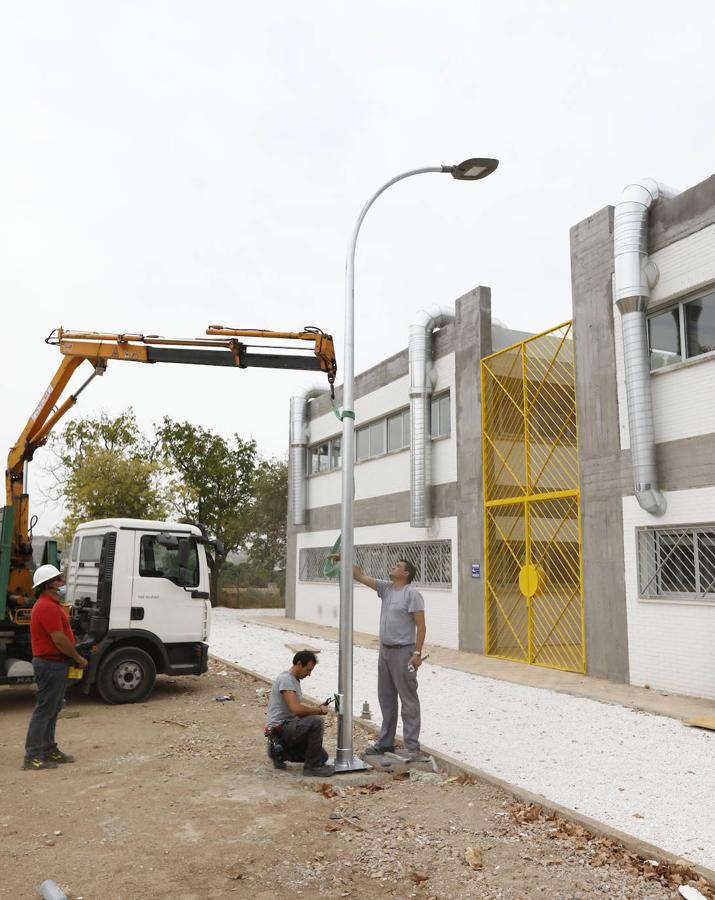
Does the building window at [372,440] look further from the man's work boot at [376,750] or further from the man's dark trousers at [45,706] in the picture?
the man's dark trousers at [45,706]

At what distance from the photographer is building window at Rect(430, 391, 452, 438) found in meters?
18.4

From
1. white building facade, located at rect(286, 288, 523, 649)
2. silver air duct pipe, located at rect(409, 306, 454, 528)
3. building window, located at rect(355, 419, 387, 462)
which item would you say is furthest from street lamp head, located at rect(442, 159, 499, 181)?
building window, located at rect(355, 419, 387, 462)

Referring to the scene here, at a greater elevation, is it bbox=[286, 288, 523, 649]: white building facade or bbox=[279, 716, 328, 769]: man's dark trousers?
bbox=[286, 288, 523, 649]: white building facade

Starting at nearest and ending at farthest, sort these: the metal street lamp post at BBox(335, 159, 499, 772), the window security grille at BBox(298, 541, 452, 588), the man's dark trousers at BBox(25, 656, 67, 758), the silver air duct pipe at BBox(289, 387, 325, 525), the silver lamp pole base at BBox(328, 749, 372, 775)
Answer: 1. the silver lamp pole base at BBox(328, 749, 372, 775)
2. the metal street lamp post at BBox(335, 159, 499, 772)
3. the man's dark trousers at BBox(25, 656, 67, 758)
4. the window security grille at BBox(298, 541, 452, 588)
5. the silver air duct pipe at BBox(289, 387, 325, 525)

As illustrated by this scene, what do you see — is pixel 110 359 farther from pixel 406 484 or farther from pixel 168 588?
pixel 406 484

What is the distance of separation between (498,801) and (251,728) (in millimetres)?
3680

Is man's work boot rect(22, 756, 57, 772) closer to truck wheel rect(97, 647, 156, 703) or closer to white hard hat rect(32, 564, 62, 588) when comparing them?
white hard hat rect(32, 564, 62, 588)

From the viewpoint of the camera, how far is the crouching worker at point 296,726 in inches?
266

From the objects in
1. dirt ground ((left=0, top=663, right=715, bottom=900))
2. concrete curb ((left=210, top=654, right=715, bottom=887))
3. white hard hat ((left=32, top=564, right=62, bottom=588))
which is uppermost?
white hard hat ((left=32, top=564, right=62, bottom=588))

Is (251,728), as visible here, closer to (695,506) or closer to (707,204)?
(695,506)

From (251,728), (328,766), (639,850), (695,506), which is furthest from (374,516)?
(639,850)

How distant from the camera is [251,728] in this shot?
29.0 ft

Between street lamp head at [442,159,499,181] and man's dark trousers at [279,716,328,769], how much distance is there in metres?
5.67

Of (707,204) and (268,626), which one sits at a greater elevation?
(707,204)
